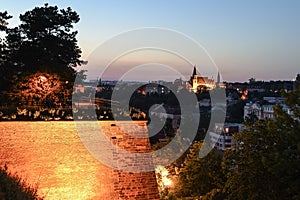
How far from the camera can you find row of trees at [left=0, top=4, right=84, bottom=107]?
11844 mm

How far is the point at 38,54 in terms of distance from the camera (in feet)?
41.9

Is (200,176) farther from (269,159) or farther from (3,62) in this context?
(3,62)

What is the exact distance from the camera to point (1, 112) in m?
7.65

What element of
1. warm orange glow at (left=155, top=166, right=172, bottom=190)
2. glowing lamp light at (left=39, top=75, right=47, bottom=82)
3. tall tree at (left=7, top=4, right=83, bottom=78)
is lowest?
warm orange glow at (left=155, top=166, right=172, bottom=190)

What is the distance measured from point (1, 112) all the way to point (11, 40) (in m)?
5.91

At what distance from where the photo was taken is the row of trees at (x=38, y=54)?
11844 millimetres

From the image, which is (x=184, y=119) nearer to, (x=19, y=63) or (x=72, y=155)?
(x=19, y=63)

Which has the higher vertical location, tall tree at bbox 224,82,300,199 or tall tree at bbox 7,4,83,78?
tall tree at bbox 7,4,83,78

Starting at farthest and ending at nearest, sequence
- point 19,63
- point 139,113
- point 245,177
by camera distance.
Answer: point 19,63 → point 139,113 → point 245,177

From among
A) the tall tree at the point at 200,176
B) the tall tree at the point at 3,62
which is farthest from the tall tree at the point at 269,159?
the tall tree at the point at 3,62

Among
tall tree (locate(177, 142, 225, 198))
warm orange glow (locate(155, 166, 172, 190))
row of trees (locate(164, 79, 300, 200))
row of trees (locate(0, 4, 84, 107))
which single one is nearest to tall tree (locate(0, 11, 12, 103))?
row of trees (locate(0, 4, 84, 107))

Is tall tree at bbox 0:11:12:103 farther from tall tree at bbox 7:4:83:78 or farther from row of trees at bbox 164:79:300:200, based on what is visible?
row of trees at bbox 164:79:300:200

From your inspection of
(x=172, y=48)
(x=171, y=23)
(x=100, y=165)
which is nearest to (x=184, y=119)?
(x=171, y=23)

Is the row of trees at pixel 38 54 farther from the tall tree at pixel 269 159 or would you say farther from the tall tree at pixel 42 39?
the tall tree at pixel 269 159
